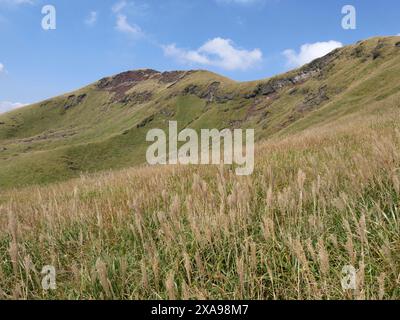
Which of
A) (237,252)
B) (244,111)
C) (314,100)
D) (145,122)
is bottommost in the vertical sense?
(237,252)

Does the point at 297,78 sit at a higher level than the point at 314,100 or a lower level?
higher

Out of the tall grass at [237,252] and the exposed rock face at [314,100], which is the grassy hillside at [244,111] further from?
the tall grass at [237,252]

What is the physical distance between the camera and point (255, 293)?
9.46 ft

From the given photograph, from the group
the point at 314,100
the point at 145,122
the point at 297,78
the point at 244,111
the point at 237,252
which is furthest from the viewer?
the point at 145,122

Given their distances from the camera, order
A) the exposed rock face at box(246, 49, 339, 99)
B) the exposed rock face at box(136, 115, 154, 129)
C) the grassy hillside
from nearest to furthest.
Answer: the grassy hillside < the exposed rock face at box(246, 49, 339, 99) < the exposed rock face at box(136, 115, 154, 129)

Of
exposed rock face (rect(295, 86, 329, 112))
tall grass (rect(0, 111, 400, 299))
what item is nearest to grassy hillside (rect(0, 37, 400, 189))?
exposed rock face (rect(295, 86, 329, 112))

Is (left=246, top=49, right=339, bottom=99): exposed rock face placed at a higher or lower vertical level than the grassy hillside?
Result: higher

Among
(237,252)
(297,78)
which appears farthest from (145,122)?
(237,252)

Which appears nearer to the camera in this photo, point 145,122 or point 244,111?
point 244,111

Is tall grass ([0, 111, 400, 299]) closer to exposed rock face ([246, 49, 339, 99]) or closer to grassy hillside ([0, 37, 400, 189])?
grassy hillside ([0, 37, 400, 189])

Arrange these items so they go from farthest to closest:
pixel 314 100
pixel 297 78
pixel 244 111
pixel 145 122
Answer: pixel 145 122 < pixel 244 111 < pixel 297 78 < pixel 314 100

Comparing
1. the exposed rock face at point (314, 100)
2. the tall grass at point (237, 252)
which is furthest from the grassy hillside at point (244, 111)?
the tall grass at point (237, 252)

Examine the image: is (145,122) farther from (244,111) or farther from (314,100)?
(314,100)
